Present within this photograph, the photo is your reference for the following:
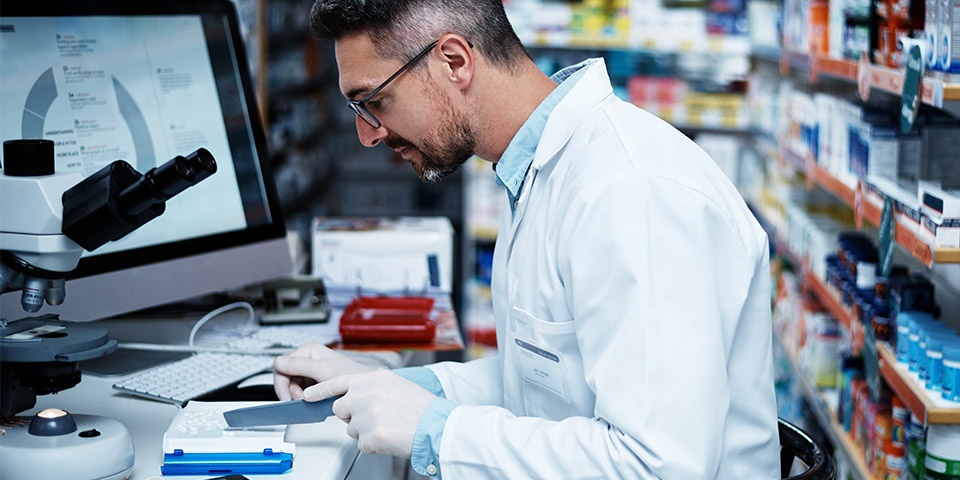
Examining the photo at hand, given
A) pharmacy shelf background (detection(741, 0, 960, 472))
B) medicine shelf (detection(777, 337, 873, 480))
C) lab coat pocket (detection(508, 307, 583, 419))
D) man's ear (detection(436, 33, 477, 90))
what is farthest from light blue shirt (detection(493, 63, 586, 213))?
medicine shelf (detection(777, 337, 873, 480))

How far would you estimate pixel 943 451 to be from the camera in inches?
89.4

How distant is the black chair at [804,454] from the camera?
157 centimetres

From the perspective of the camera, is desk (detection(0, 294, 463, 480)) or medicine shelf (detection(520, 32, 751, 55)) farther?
medicine shelf (detection(520, 32, 751, 55))

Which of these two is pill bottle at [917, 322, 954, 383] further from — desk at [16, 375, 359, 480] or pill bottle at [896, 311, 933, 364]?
desk at [16, 375, 359, 480]

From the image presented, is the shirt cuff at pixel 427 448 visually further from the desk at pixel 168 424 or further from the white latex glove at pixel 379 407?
the desk at pixel 168 424

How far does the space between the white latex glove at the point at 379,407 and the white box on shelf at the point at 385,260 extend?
3.41ft

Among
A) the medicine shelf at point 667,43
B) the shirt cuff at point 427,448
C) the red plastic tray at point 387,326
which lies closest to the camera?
the shirt cuff at point 427,448

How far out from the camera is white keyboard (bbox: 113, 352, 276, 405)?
189 centimetres

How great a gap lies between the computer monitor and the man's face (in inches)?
24.0

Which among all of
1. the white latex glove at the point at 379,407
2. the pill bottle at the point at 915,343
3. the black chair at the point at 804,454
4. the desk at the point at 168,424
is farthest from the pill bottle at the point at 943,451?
the white latex glove at the point at 379,407

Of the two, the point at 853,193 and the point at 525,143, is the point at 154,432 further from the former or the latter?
the point at 853,193

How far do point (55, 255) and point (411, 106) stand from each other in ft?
2.01

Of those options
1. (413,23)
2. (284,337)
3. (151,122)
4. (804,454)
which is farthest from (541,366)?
(151,122)

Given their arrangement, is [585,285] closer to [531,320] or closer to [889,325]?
[531,320]
